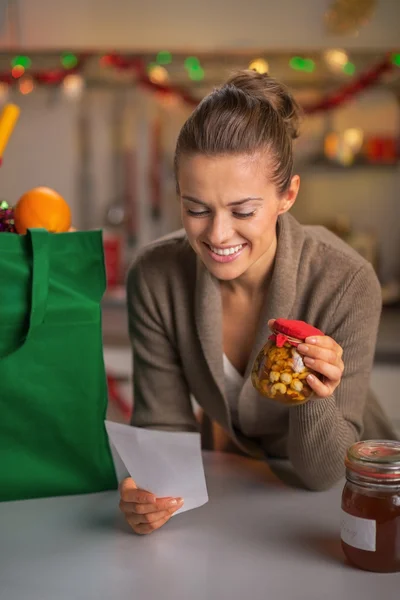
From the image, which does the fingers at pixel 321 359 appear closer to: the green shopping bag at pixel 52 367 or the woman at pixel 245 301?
the woman at pixel 245 301

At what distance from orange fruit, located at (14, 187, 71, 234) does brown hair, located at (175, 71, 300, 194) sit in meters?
0.20

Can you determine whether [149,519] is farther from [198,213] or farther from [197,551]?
[198,213]

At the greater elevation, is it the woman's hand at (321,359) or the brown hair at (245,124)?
the brown hair at (245,124)

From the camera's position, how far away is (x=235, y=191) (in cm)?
117

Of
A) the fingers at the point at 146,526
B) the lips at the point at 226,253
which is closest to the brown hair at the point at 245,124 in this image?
the lips at the point at 226,253

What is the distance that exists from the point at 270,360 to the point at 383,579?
0.95ft

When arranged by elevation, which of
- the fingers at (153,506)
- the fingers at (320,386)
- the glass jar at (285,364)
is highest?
the glass jar at (285,364)

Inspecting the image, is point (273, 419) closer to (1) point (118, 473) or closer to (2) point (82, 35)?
(1) point (118, 473)

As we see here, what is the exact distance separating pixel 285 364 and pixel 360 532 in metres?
0.22

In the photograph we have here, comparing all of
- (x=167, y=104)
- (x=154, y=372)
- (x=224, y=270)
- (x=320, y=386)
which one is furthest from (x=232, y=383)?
(x=167, y=104)

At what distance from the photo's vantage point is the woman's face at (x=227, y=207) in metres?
1.17

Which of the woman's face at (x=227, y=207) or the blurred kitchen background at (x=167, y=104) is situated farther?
the blurred kitchen background at (x=167, y=104)

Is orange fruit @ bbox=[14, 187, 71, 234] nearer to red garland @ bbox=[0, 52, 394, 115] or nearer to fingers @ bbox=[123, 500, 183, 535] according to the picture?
fingers @ bbox=[123, 500, 183, 535]

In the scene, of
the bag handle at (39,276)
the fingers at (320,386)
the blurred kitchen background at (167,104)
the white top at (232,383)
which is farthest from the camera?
the blurred kitchen background at (167,104)
